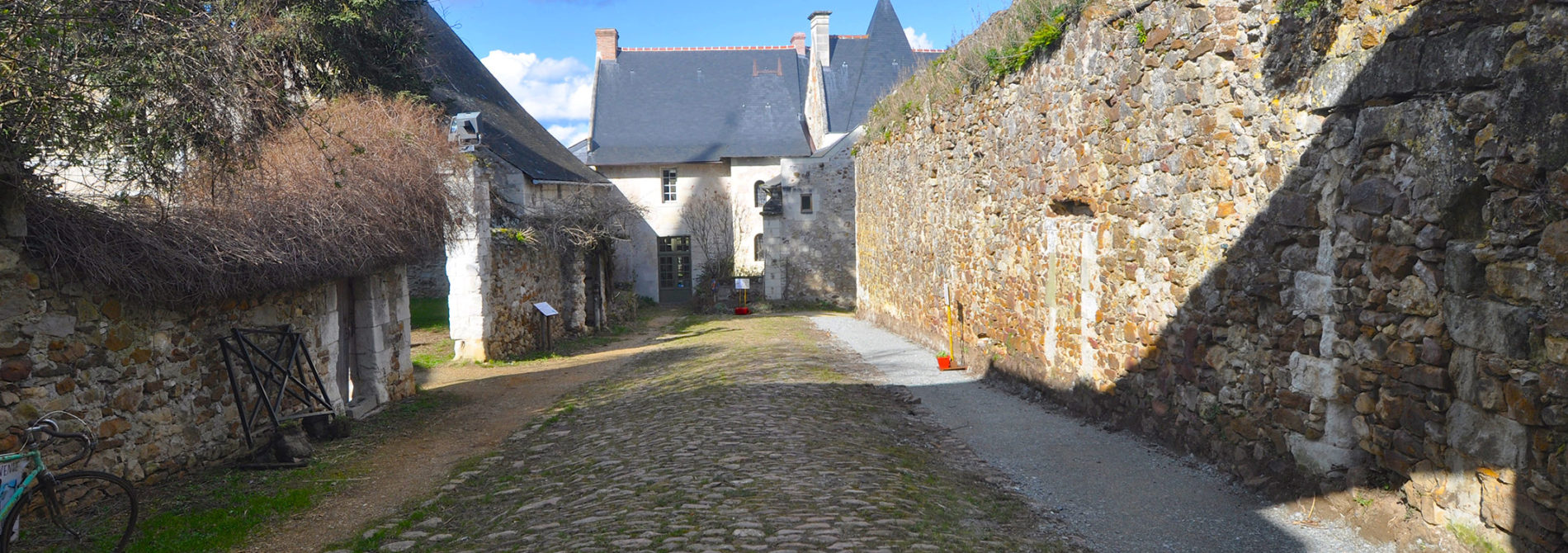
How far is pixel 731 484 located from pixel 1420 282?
3.46 m

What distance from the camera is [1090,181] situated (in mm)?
7359

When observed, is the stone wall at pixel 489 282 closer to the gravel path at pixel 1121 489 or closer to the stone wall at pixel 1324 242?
the gravel path at pixel 1121 489

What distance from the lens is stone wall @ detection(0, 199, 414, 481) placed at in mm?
5047

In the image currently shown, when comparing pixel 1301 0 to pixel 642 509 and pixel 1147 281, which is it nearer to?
pixel 1147 281

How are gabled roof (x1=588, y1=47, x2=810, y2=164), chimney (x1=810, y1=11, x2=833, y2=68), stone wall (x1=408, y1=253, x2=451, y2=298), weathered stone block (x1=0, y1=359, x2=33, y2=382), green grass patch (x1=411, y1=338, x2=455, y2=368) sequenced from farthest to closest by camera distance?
chimney (x1=810, y1=11, x2=833, y2=68)
gabled roof (x1=588, y1=47, x2=810, y2=164)
stone wall (x1=408, y1=253, x2=451, y2=298)
green grass patch (x1=411, y1=338, x2=455, y2=368)
weathered stone block (x1=0, y1=359, x2=33, y2=382)

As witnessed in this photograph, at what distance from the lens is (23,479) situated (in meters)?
4.56

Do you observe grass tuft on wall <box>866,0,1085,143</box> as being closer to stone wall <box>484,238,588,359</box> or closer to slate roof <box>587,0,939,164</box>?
stone wall <box>484,238,588,359</box>

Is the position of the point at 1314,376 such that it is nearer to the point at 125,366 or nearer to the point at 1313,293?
the point at 1313,293

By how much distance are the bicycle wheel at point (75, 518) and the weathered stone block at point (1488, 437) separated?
5.89 metres

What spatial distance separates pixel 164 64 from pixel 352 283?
4161 millimetres

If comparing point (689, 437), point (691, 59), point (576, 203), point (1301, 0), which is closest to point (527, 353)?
point (576, 203)

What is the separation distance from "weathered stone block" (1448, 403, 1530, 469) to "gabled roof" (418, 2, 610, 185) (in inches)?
615

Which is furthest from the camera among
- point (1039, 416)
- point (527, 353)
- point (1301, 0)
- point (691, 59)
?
point (691, 59)

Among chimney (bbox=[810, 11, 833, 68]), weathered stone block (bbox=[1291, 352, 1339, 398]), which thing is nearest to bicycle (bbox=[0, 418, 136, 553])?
weathered stone block (bbox=[1291, 352, 1339, 398])
